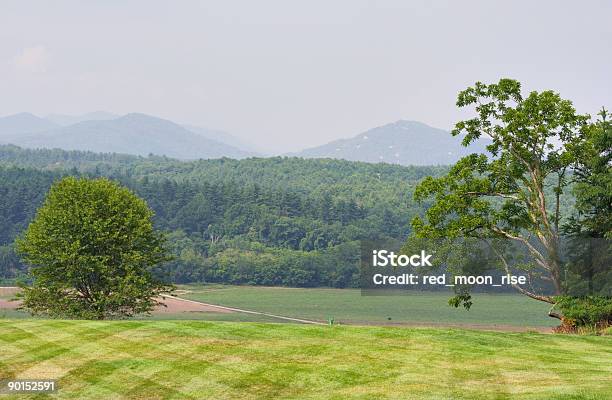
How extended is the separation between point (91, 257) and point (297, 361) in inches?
1336

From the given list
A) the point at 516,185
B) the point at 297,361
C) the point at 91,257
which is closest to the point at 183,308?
the point at 91,257

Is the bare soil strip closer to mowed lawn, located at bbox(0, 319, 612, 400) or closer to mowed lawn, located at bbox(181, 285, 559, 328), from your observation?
mowed lawn, located at bbox(181, 285, 559, 328)

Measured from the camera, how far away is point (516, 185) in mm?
45812

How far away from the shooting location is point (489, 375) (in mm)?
23078

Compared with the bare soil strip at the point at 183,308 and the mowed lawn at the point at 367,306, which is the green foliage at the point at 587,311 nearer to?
the mowed lawn at the point at 367,306

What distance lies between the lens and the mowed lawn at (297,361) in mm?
21438

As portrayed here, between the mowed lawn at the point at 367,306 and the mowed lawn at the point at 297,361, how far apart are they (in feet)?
256

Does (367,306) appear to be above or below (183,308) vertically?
above

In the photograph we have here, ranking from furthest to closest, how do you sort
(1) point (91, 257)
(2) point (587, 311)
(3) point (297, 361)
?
(1) point (91, 257) < (2) point (587, 311) < (3) point (297, 361)

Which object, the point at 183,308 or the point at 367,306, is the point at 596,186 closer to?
the point at 183,308

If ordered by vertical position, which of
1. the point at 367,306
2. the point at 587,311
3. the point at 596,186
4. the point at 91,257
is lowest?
the point at 367,306

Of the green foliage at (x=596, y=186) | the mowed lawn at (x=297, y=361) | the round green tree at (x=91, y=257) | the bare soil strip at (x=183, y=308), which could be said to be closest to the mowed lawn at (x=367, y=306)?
the bare soil strip at (x=183, y=308)

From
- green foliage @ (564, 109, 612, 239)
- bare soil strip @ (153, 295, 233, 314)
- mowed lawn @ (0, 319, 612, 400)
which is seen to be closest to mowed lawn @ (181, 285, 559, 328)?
bare soil strip @ (153, 295, 233, 314)

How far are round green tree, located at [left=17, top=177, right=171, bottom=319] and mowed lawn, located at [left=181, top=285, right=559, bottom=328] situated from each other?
5550cm
